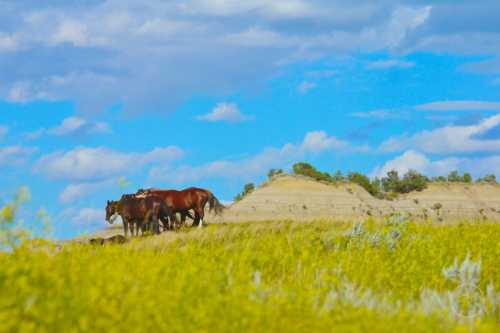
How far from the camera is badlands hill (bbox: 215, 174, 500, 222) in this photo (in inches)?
1582

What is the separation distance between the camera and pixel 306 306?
8125mm

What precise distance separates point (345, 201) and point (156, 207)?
21734 millimetres

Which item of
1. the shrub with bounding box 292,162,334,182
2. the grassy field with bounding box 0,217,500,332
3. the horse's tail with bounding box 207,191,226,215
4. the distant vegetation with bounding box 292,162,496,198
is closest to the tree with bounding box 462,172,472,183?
the distant vegetation with bounding box 292,162,496,198

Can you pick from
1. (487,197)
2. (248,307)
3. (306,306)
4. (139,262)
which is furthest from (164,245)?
(487,197)

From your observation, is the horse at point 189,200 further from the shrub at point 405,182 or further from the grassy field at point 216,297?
the shrub at point 405,182

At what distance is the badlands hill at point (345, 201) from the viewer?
4018 centimetres

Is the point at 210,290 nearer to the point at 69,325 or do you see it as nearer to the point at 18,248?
the point at 69,325

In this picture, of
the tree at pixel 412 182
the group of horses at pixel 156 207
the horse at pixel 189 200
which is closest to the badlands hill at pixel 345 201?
the tree at pixel 412 182

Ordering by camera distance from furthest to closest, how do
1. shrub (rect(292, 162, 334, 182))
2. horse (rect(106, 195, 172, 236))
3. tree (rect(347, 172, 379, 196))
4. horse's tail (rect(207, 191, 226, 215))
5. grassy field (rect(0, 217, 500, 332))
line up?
tree (rect(347, 172, 379, 196))
shrub (rect(292, 162, 334, 182))
horse's tail (rect(207, 191, 226, 215))
horse (rect(106, 195, 172, 236))
grassy field (rect(0, 217, 500, 332))

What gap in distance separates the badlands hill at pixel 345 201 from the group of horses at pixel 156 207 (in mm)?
6856

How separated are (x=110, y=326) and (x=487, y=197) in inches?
1827

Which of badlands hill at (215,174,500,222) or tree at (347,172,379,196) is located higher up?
tree at (347,172,379,196)

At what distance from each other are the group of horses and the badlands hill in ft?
22.5

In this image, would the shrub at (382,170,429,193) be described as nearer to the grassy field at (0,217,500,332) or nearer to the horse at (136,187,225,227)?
the horse at (136,187,225,227)
